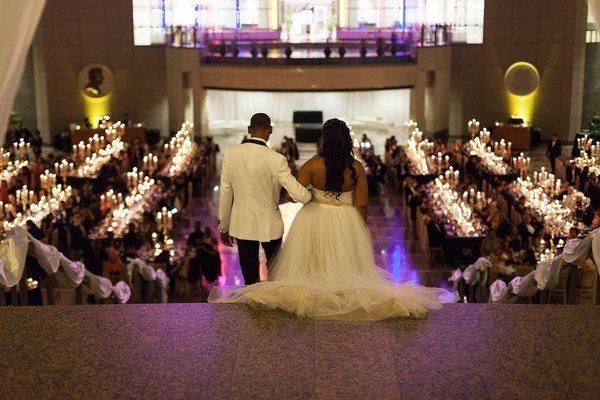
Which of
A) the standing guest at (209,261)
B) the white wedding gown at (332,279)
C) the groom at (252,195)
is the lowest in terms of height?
the standing guest at (209,261)

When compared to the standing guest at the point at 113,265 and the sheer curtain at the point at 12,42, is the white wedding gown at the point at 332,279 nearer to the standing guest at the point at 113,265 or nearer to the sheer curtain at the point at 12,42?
the sheer curtain at the point at 12,42

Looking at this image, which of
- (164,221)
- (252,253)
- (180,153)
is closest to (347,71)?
(180,153)

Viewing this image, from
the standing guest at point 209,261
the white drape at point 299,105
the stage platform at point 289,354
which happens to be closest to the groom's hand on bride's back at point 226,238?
the stage platform at point 289,354

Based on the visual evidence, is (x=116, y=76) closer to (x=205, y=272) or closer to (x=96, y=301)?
(x=205, y=272)

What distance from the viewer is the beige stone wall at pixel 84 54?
3089 cm

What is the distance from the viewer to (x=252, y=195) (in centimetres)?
645

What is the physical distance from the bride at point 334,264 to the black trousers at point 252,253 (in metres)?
0.17

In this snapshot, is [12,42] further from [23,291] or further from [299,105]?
[299,105]

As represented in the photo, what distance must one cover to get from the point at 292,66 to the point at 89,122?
6.69m

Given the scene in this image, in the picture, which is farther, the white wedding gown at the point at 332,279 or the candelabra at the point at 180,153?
the candelabra at the point at 180,153

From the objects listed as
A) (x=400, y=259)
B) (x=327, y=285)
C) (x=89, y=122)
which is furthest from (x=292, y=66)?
(x=327, y=285)

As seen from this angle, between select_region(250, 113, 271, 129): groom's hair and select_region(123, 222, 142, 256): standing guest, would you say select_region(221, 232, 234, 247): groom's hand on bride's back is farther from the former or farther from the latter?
select_region(123, 222, 142, 256): standing guest

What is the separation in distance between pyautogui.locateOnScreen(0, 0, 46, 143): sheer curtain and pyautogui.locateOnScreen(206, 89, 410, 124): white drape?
2943 centimetres

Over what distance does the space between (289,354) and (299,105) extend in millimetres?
30696
